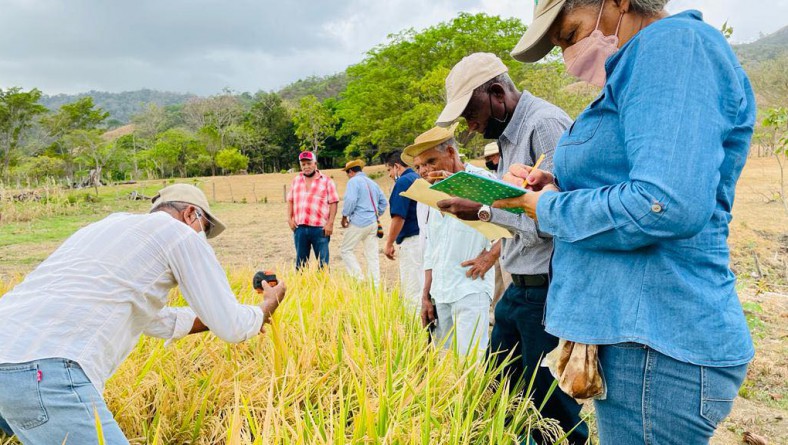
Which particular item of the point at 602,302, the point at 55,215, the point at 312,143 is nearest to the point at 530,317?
the point at 602,302

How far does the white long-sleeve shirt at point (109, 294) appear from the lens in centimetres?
166

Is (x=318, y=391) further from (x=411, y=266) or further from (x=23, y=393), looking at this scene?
(x=411, y=266)

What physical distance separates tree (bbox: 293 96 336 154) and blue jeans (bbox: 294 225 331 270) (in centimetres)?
3762

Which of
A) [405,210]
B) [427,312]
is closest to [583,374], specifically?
[427,312]

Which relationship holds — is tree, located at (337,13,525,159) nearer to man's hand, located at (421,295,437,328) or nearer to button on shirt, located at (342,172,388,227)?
button on shirt, located at (342,172,388,227)

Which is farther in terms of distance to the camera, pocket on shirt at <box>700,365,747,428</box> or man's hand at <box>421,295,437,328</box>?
man's hand at <box>421,295,437,328</box>

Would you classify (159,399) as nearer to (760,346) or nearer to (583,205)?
(583,205)

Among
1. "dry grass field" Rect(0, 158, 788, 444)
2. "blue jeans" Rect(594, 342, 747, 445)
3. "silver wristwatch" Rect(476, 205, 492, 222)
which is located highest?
"silver wristwatch" Rect(476, 205, 492, 222)

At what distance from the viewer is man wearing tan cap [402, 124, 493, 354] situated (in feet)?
9.14

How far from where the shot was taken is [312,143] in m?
45.6

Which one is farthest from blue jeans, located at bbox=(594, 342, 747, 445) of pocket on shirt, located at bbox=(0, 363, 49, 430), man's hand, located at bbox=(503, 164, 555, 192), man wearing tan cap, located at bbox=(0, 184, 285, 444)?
→ pocket on shirt, located at bbox=(0, 363, 49, 430)

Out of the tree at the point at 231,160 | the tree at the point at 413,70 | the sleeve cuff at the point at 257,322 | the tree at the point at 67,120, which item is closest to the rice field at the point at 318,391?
the sleeve cuff at the point at 257,322

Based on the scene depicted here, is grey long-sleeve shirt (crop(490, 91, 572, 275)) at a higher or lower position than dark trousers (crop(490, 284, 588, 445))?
higher

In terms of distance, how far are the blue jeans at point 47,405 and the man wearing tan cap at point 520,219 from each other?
4.82 ft
